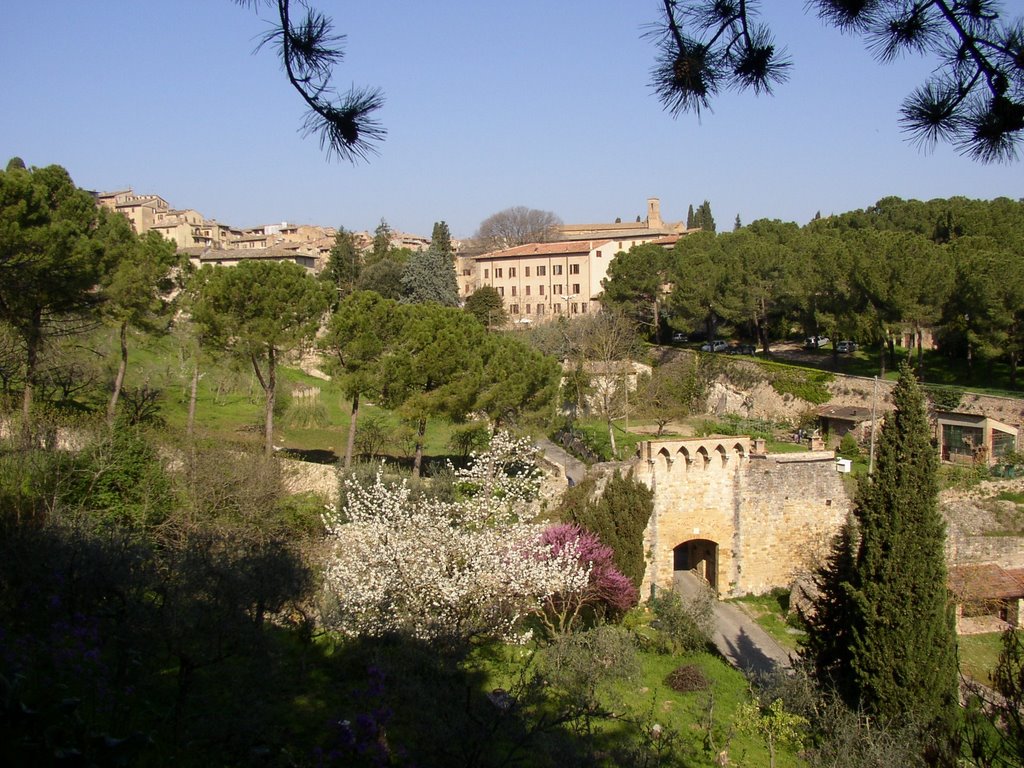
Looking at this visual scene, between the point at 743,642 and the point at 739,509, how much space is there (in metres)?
3.95

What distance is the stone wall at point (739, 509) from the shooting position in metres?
20.9

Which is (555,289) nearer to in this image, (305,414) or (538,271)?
(538,271)

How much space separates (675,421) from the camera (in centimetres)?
3647

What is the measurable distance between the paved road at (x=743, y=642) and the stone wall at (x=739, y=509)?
42.9 inches

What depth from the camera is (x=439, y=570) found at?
13.6 m

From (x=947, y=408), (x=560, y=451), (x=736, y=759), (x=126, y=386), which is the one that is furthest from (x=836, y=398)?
(x=126, y=386)

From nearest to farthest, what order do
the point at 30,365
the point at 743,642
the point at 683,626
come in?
the point at 683,626, the point at 30,365, the point at 743,642

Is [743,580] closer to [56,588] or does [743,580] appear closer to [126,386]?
[56,588]

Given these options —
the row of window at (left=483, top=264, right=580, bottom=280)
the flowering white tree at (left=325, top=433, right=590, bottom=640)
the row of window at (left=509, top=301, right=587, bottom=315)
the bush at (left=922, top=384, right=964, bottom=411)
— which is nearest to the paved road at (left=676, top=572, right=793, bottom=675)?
the flowering white tree at (left=325, top=433, right=590, bottom=640)

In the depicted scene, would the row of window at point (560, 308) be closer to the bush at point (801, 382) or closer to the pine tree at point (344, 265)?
the pine tree at point (344, 265)

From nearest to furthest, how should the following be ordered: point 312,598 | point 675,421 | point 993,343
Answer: point 312,598 < point 993,343 < point 675,421

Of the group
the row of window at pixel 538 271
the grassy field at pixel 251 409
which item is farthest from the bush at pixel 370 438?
the row of window at pixel 538 271

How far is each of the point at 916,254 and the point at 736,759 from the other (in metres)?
25.0

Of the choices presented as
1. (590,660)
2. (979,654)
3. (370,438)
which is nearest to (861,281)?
(979,654)
